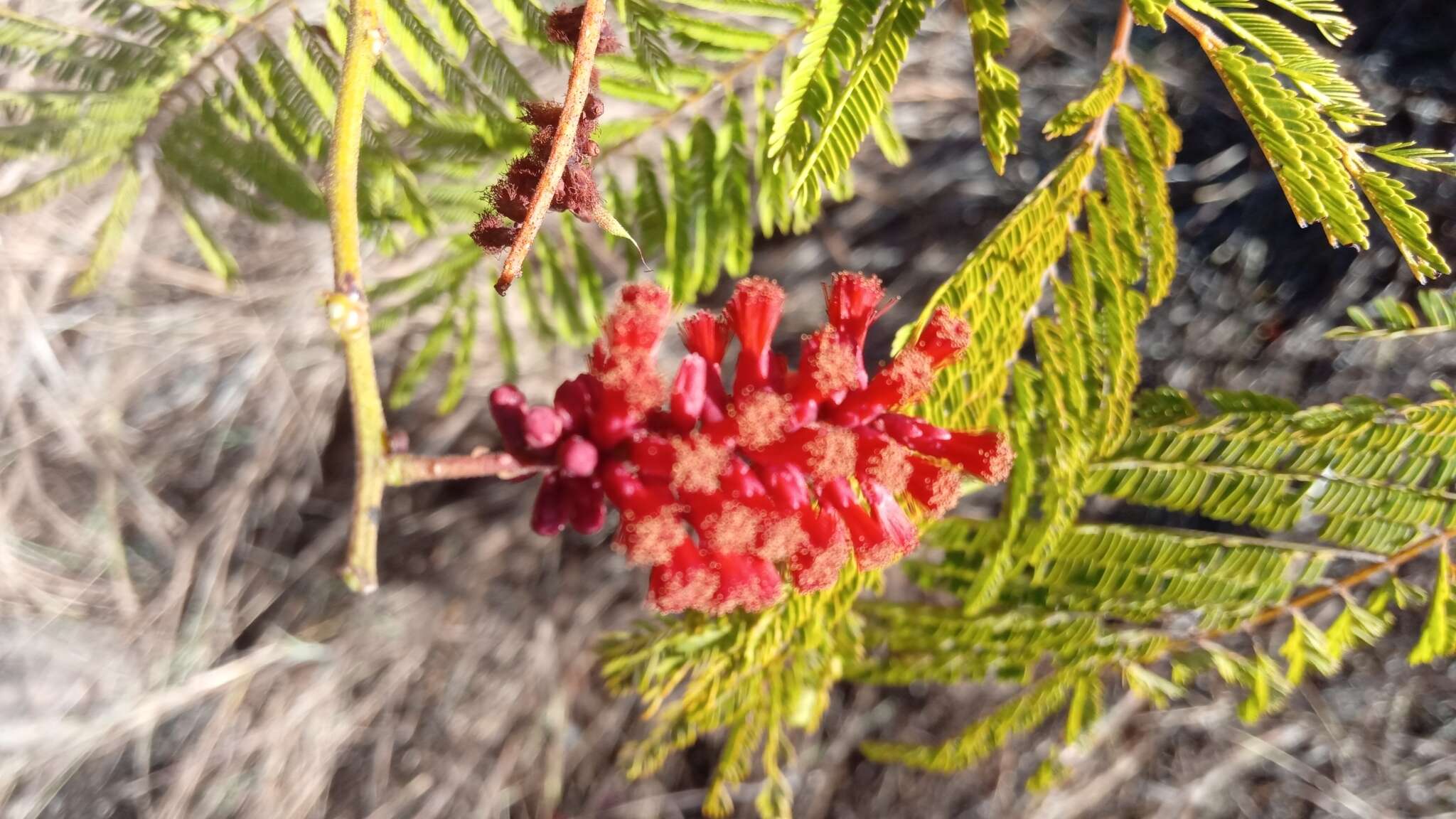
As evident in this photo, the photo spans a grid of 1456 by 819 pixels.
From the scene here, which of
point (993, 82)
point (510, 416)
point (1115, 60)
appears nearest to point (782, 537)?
point (510, 416)

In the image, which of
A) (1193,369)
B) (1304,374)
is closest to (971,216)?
(1193,369)

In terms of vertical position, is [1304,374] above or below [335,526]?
above

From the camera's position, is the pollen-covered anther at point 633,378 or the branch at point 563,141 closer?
the branch at point 563,141

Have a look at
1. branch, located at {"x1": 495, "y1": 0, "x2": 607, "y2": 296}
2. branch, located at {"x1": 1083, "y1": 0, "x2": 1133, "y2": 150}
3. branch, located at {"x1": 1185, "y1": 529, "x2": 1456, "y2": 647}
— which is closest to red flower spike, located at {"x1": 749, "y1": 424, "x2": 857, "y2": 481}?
branch, located at {"x1": 495, "y1": 0, "x2": 607, "y2": 296}

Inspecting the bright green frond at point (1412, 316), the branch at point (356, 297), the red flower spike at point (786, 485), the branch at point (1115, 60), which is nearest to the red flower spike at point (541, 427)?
the branch at point (356, 297)

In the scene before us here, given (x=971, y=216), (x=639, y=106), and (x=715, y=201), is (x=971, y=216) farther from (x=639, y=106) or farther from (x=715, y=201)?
(x=715, y=201)

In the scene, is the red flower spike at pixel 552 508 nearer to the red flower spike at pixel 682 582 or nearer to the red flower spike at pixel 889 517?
the red flower spike at pixel 682 582

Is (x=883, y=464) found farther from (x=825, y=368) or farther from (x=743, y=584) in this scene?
(x=743, y=584)
